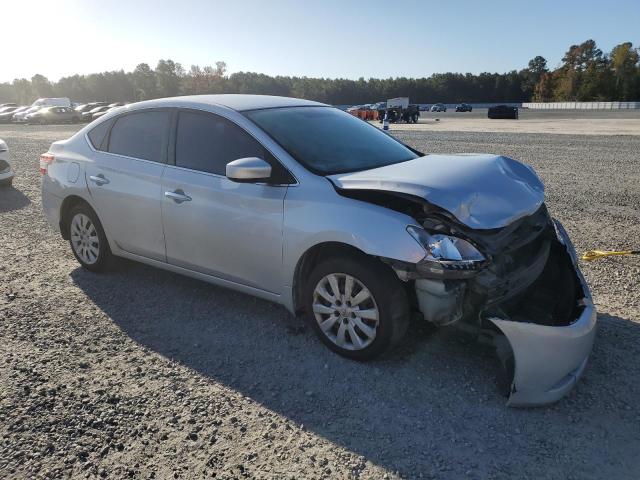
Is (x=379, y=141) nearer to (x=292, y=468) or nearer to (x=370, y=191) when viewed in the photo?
(x=370, y=191)

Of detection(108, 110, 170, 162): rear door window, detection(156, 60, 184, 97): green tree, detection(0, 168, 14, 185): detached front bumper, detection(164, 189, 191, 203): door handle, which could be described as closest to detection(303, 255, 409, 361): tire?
detection(164, 189, 191, 203): door handle

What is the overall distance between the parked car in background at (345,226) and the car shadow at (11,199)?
16.1ft

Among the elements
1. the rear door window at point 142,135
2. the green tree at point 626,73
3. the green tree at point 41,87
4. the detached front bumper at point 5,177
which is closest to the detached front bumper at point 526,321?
the rear door window at point 142,135

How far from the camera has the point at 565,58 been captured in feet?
374

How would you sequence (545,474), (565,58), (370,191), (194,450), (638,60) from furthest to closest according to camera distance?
(565,58), (638,60), (370,191), (194,450), (545,474)

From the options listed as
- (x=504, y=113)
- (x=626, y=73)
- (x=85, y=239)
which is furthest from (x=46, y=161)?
(x=626, y=73)

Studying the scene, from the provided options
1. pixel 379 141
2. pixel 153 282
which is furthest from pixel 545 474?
pixel 153 282

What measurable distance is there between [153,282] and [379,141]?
258 cm

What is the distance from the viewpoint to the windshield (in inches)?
152

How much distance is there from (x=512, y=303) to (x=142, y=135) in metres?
3.40

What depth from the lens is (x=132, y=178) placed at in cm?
458

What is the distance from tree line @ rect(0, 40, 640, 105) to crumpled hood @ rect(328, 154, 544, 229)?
360ft

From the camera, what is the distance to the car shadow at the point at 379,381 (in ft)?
9.09

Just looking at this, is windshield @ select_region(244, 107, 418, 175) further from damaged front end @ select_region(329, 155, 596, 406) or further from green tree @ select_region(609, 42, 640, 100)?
green tree @ select_region(609, 42, 640, 100)
